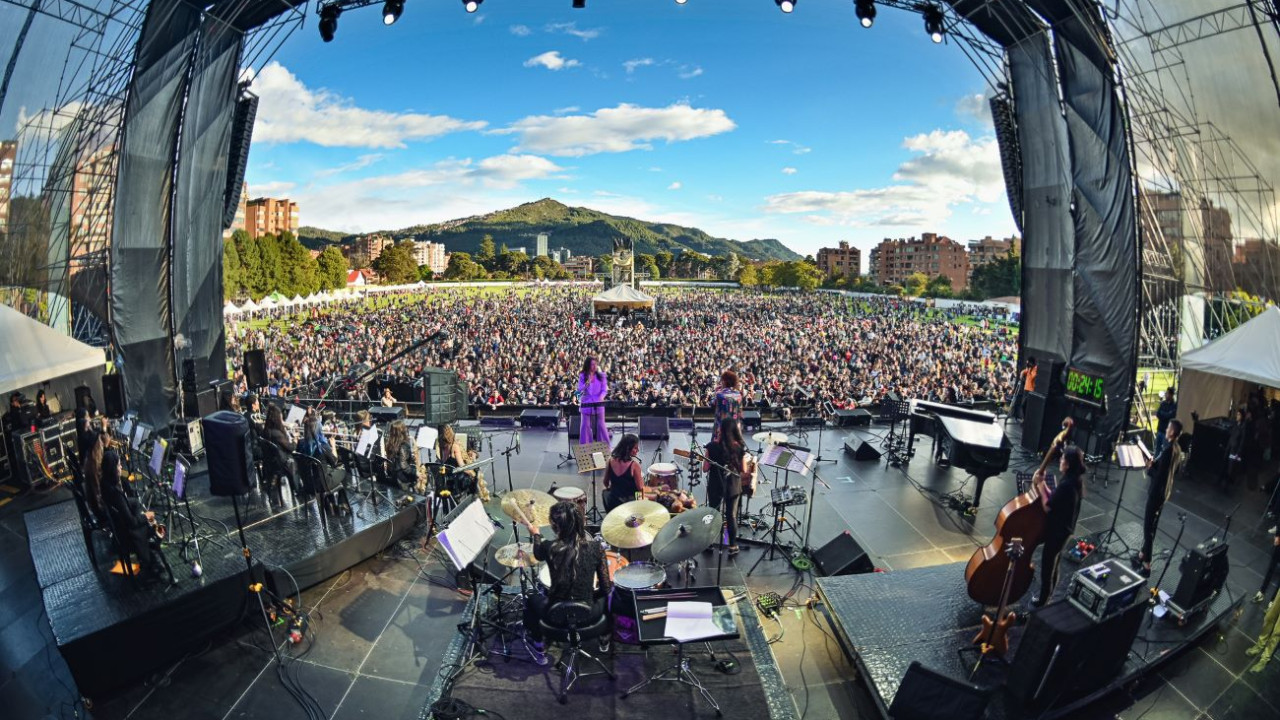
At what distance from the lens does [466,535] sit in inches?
152

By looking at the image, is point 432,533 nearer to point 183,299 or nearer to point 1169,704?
point 1169,704

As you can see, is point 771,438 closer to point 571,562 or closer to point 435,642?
point 571,562

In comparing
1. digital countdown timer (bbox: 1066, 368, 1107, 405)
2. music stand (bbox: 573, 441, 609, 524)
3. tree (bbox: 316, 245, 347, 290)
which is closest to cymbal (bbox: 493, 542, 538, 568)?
music stand (bbox: 573, 441, 609, 524)

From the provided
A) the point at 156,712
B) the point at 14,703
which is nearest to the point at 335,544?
the point at 156,712

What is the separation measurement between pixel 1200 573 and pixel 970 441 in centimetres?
278

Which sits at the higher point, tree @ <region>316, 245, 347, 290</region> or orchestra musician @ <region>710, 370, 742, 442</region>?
tree @ <region>316, 245, 347, 290</region>

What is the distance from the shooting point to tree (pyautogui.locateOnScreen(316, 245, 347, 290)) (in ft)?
171

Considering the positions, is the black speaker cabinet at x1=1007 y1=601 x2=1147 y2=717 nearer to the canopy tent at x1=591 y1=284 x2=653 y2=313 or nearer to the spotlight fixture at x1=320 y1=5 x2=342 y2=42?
the spotlight fixture at x1=320 y1=5 x2=342 y2=42

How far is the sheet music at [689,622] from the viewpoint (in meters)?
3.39

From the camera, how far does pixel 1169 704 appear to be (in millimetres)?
3926

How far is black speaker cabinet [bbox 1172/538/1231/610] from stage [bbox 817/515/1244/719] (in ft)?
0.63

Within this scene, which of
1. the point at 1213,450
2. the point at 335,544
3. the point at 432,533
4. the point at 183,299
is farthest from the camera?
the point at 183,299

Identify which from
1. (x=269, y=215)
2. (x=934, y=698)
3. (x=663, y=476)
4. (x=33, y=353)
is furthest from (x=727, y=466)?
(x=269, y=215)

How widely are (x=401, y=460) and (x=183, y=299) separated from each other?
6548mm
